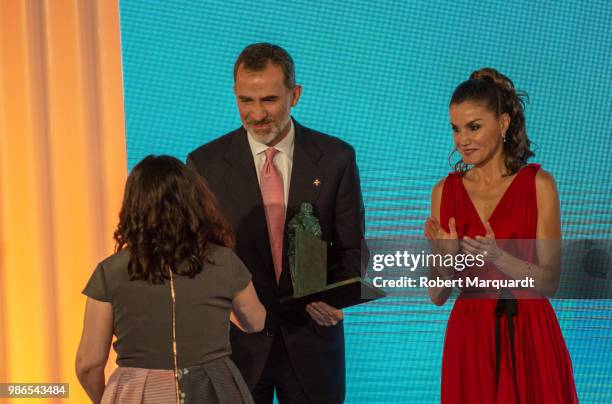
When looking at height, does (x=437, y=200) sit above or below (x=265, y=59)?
below

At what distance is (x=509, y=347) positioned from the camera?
9.36 ft

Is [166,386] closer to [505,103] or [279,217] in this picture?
[279,217]

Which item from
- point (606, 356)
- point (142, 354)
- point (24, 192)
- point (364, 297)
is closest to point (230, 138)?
point (364, 297)

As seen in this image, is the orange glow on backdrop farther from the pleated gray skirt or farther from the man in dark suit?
the pleated gray skirt

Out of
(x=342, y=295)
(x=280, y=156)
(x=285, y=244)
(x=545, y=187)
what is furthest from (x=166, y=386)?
(x=545, y=187)

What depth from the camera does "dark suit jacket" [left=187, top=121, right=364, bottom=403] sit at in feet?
9.81

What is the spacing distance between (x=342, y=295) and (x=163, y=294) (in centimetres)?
74

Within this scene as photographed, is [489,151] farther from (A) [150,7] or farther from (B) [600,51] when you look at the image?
(A) [150,7]

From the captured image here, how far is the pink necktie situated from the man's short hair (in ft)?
0.96

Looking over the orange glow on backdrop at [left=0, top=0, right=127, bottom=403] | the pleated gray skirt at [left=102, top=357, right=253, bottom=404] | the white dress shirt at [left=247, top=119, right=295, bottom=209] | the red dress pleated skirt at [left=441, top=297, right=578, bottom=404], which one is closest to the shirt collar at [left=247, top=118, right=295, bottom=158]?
the white dress shirt at [left=247, top=119, right=295, bottom=209]

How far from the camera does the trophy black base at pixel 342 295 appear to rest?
2688 millimetres

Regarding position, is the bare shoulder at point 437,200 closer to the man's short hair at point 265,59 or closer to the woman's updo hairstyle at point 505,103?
the woman's updo hairstyle at point 505,103

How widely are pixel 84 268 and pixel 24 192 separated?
477 mm

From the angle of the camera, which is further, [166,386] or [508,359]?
[508,359]
